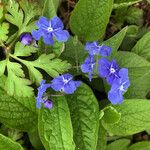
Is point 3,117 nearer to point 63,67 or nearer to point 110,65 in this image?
point 63,67

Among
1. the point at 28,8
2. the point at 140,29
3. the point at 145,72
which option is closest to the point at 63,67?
the point at 28,8

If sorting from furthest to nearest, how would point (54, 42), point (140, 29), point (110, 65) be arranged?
point (140, 29)
point (54, 42)
point (110, 65)

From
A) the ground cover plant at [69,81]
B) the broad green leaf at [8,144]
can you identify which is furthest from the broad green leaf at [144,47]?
the broad green leaf at [8,144]

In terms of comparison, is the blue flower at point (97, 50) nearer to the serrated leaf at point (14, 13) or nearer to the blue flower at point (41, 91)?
the blue flower at point (41, 91)

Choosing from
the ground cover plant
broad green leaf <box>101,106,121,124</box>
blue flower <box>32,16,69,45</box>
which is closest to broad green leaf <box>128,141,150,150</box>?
the ground cover plant

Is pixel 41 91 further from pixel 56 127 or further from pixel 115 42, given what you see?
pixel 115 42

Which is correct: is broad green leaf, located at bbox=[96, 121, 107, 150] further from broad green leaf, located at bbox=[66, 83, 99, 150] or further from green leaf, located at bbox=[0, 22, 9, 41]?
green leaf, located at bbox=[0, 22, 9, 41]
